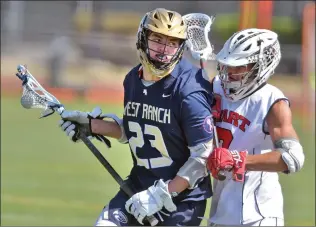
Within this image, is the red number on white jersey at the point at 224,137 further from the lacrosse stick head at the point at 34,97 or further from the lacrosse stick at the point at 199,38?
the lacrosse stick head at the point at 34,97

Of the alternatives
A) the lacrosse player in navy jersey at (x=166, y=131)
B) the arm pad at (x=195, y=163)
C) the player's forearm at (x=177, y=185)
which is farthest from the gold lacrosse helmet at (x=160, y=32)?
the player's forearm at (x=177, y=185)

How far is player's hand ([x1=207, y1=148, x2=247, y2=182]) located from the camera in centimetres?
373

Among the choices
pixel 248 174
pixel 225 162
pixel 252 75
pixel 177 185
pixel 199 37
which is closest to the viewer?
pixel 225 162

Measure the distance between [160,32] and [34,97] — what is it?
0.87 meters

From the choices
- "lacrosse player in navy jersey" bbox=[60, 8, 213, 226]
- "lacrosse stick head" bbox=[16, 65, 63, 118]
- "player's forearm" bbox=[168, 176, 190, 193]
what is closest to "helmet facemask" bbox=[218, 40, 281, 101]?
"lacrosse player in navy jersey" bbox=[60, 8, 213, 226]

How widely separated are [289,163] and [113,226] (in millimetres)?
887

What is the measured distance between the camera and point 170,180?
3898 mm

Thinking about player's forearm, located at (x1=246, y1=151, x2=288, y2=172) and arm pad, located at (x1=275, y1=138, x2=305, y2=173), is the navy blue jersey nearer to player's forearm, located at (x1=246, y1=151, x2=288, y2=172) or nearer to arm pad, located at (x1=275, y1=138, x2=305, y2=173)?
player's forearm, located at (x1=246, y1=151, x2=288, y2=172)

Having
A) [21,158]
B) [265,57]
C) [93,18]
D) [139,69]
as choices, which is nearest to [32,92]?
[139,69]

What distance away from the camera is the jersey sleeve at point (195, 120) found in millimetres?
3812

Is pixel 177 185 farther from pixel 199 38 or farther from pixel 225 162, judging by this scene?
pixel 199 38

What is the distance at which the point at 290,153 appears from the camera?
378cm

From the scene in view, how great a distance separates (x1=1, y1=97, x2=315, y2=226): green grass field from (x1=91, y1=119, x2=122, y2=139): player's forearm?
225 centimetres

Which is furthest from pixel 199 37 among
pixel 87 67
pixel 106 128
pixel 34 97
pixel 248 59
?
pixel 87 67
